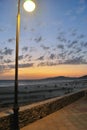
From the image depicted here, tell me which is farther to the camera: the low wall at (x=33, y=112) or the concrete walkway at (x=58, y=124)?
the concrete walkway at (x=58, y=124)

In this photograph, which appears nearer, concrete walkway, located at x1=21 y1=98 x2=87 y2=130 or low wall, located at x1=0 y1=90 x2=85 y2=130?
low wall, located at x1=0 y1=90 x2=85 y2=130

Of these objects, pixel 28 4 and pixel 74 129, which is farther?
pixel 74 129

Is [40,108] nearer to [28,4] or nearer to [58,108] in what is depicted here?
[58,108]

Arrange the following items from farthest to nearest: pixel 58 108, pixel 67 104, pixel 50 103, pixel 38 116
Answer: pixel 67 104, pixel 58 108, pixel 50 103, pixel 38 116

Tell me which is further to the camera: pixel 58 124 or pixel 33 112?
pixel 33 112

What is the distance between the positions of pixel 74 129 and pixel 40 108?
A: 102 inches

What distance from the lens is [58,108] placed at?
1555 centimetres

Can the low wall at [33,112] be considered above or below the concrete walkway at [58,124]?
above

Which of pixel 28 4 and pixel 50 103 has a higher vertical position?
pixel 28 4

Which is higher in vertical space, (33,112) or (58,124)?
(33,112)

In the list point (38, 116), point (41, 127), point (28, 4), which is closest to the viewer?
point (28, 4)

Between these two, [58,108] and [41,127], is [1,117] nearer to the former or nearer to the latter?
[41,127]

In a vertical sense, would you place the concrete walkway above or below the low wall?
below

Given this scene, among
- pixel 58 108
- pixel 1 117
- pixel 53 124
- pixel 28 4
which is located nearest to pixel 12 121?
pixel 1 117
